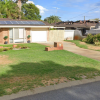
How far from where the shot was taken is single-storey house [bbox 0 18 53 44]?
21828mm

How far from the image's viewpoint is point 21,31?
22.9m

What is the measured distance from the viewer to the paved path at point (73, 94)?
504 centimetres

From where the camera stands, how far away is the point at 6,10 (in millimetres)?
35062

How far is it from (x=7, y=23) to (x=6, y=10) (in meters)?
14.5

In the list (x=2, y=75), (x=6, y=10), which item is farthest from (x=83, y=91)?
(x=6, y=10)

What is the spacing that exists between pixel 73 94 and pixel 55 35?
22162 millimetres

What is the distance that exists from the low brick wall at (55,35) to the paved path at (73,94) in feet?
68.6

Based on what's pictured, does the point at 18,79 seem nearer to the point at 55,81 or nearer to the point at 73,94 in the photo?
the point at 55,81

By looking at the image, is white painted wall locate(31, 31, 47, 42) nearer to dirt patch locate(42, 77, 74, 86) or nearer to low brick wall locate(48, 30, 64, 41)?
low brick wall locate(48, 30, 64, 41)

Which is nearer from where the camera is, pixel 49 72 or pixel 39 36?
pixel 49 72

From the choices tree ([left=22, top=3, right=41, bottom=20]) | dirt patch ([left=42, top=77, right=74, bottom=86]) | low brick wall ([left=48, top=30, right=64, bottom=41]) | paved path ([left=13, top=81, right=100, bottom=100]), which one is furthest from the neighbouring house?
tree ([left=22, top=3, right=41, bottom=20])

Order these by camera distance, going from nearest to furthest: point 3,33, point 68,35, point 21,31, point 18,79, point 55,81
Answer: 1. point 55,81
2. point 18,79
3. point 3,33
4. point 21,31
5. point 68,35

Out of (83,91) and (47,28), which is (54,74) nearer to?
(83,91)

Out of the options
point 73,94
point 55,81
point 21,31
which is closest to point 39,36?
point 21,31
